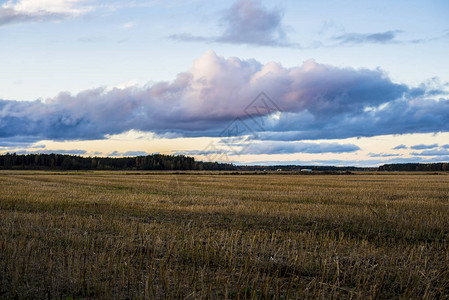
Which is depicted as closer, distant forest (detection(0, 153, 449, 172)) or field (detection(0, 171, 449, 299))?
field (detection(0, 171, 449, 299))

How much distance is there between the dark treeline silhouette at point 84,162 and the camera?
527 ft

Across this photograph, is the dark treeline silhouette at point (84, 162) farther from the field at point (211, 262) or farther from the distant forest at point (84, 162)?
the field at point (211, 262)

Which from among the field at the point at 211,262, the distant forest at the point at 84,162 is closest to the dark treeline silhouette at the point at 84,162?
the distant forest at the point at 84,162

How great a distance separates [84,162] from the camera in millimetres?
172625

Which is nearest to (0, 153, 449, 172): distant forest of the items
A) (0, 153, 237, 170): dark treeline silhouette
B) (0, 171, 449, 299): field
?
(0, 153, 237, 170): dark treeline silhouette

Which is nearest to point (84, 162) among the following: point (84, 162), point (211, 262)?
point (84, 162)

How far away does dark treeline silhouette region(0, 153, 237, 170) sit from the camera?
16062 centimetres

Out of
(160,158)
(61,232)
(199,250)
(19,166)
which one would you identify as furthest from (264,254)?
(19,166)

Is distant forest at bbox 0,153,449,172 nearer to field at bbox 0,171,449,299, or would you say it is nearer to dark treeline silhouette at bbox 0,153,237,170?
dark treeline silhouette at bbox 0,153,237,170

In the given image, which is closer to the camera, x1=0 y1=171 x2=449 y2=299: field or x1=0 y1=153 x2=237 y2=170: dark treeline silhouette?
x1=0 y1=171 x2=449 y2=299: field

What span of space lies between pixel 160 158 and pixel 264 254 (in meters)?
160

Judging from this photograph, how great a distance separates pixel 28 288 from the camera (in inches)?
282

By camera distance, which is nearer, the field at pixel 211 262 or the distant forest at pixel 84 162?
the field at pixel 211 262

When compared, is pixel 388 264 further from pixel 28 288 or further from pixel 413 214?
pixel 413 214
